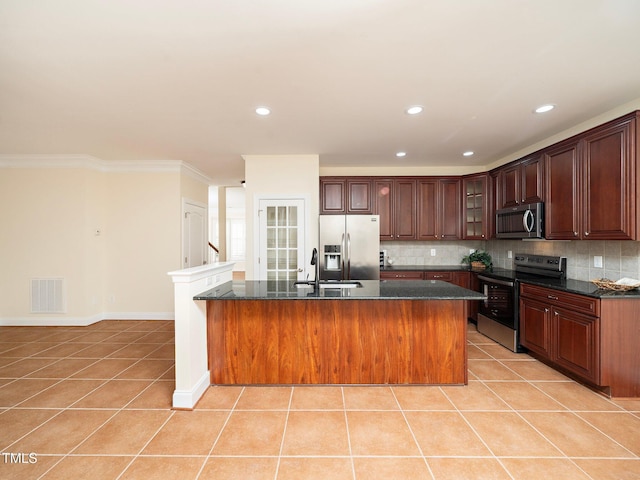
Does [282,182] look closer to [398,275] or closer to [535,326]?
[398,275]

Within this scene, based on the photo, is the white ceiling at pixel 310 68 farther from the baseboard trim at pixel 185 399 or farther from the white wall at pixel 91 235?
the baseboard trim at pixel 185 399

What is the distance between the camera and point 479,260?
4.60m

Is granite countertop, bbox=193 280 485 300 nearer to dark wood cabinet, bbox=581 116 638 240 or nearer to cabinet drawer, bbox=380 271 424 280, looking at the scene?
dark wood cabinet, bbox=581 116 638 240

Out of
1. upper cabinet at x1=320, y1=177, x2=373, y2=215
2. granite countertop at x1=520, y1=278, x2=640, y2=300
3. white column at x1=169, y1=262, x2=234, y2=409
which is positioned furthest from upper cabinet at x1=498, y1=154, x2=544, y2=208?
white column at x1=169, y1=262, x2=234, y2=409

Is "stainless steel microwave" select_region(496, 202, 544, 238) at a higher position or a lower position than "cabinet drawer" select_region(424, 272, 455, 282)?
higher

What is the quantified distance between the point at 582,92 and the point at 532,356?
265 centimetres

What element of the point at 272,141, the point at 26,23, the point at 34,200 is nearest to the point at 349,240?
the point at 272,141

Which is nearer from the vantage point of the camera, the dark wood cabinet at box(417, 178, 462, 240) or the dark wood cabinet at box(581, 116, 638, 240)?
the dark wood cabinet at box(581, 116, 638, 240)

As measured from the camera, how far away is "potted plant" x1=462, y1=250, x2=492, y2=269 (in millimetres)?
4496

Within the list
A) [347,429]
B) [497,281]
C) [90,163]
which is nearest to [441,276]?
[497,281]

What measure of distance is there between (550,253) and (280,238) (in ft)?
11.6

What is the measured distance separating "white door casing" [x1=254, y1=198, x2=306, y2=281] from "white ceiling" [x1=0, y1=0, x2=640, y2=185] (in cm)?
111

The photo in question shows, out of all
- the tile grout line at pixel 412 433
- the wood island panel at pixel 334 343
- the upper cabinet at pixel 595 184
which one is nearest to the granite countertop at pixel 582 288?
the upper cabinet at pixel 595 184

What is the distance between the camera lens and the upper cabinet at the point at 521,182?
3426 mm
